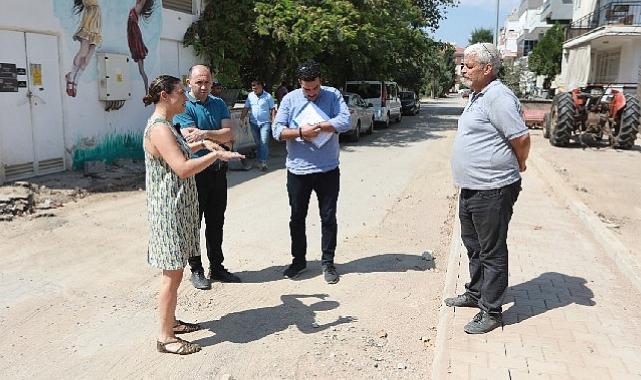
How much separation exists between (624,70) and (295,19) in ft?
50.6

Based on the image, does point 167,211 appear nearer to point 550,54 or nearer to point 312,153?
point 312,153

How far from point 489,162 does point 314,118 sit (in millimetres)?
1765

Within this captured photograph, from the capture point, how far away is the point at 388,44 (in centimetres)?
1869

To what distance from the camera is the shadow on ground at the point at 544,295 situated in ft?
13.9

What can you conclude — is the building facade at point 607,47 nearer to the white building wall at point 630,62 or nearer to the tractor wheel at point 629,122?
the white building wall at point 630,62

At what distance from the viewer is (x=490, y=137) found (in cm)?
368

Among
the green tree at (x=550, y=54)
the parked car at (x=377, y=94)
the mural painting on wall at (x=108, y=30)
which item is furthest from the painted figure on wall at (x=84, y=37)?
the green tree at (x=550, y=54)

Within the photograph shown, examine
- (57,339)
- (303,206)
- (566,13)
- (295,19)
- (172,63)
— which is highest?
(566,13)

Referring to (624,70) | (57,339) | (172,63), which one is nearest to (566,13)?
(624,70)

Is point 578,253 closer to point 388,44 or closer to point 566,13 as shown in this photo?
point 388,44

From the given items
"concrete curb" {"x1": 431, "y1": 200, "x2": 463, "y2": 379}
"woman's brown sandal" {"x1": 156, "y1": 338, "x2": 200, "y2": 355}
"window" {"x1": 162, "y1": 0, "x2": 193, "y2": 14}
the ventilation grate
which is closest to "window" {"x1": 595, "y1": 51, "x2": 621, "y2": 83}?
"window" {"x1": 162, "y1": 0, "x2": 193, "y2": 14}

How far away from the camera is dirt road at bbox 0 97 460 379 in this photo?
366cm

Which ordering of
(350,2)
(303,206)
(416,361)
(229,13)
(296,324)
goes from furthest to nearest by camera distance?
(350,2)
(229,13)
(303,206)
(296,324)
(416,361)

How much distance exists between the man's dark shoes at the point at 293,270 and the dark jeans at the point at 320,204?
48mm
